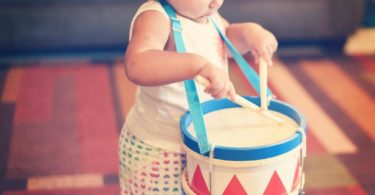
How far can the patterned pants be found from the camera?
41.2 inches

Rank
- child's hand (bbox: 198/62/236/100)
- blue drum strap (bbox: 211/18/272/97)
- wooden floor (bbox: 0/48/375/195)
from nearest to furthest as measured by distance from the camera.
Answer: child's hand (bbox: 198/62/236/100), blue drum strap (bbox: 211/18/272/97), wooden floor (bbox: 0/48/375/195)

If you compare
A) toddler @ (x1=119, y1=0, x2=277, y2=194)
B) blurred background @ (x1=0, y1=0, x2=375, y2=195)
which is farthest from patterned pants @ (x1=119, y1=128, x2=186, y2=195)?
blurred background @ (x1=0, y1=0, x2=375, y2=195)

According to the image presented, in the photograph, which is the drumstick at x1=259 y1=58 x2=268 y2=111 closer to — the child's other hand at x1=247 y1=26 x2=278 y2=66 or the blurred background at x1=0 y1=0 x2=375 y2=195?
the child's other hand at x1=247 y1=26 x2=278 y2=66

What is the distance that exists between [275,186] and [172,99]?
0.77 feet

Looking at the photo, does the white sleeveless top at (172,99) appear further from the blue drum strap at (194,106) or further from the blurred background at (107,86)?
the blurred background at (107,86)

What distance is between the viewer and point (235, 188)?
3.02 feet

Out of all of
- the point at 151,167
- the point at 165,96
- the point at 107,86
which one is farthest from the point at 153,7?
the point at 107,86

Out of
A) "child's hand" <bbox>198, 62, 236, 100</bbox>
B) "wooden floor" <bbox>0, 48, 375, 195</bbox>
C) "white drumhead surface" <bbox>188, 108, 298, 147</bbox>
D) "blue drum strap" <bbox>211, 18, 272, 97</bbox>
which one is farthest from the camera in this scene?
"wooden floor" <bbox>0, 48, 375, 195</bbox>

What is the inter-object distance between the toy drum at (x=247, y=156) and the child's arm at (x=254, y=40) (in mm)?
100

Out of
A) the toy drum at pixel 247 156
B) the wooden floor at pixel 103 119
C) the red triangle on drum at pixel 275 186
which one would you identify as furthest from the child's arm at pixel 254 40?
the wooden floor at pixel 103 119

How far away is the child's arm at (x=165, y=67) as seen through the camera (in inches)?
33.5

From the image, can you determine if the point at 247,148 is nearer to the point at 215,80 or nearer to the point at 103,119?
the point at 215,80

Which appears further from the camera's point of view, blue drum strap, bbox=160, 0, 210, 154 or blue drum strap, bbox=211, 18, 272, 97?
blue drum strap, bbox=211, 18, 272, 97

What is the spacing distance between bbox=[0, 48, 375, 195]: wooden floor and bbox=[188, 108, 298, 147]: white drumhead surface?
57 centimetres
